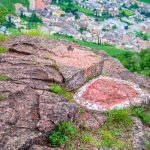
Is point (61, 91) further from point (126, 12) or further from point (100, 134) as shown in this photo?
point (126, 12)

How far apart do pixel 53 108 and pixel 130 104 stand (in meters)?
1.66

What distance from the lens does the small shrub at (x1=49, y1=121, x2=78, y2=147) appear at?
18.9 ft

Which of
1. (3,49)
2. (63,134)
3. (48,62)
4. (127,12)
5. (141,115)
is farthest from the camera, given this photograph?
(127,12)

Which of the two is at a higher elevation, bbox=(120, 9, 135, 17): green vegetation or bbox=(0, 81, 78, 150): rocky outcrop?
bbox=(0, 81, 78, 150): rocky outcrop

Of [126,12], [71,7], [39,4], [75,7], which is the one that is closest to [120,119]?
[71,7]

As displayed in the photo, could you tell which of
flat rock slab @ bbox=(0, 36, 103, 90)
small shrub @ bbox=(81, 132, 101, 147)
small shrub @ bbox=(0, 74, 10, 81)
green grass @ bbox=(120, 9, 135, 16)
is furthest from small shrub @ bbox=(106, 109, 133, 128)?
green grass @ bbox=(120, 9, 135, 16)

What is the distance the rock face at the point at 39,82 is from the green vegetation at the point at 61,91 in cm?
12

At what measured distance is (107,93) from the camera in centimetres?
737

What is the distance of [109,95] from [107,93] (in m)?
0.06

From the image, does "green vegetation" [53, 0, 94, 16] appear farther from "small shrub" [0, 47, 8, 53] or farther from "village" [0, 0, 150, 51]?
"small shrub" [0, 47, 8, 53]

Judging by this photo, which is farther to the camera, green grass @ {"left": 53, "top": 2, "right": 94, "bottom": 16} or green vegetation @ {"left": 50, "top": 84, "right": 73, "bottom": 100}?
green grass @ {"left": 53, "top": 2, "right": 94, "bottom": 16}

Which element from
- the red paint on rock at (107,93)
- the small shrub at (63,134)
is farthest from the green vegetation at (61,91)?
the small shrub at (63,134)

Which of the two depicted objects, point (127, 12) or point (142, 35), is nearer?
point (142, 35)

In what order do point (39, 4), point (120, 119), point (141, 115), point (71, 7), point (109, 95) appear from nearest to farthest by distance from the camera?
point (120, 119), point (141, 115), point (109, 95), point (71, 7), point (39, 4)
